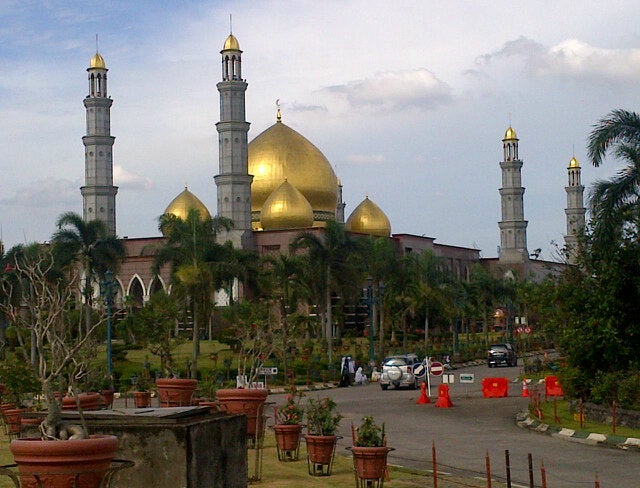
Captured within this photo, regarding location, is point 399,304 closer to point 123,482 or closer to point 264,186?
point 264,186

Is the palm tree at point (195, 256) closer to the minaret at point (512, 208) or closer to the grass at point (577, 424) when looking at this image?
the grass at point (577, 424)

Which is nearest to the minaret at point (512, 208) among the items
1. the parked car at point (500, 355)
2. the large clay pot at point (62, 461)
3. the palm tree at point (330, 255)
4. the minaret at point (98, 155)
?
the minaret at point (98, 155)

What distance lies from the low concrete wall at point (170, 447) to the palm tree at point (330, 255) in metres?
37.6

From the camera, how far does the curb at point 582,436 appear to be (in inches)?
754

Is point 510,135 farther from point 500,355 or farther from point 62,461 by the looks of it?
point 62,461

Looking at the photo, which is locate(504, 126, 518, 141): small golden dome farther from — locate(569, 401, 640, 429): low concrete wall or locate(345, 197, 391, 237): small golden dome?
locate(569, 401, 640, 429): low concrete wall

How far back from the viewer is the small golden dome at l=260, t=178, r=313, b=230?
76.7 metres

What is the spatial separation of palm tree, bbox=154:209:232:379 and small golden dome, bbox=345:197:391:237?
38314 millimetres

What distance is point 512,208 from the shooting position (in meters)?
99.2

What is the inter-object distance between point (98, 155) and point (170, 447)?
6122cm

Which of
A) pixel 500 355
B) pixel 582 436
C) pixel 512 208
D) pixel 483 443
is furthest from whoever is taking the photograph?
pixel 512 208

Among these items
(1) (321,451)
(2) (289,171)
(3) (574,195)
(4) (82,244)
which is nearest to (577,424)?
(1) (321,451)

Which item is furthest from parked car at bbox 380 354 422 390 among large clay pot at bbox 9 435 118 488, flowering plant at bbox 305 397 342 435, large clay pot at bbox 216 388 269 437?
large clay pot at bbox 9 435 118 488

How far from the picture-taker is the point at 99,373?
1178 inches
